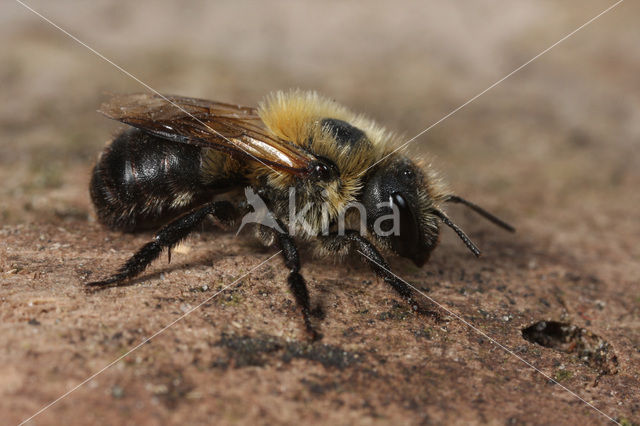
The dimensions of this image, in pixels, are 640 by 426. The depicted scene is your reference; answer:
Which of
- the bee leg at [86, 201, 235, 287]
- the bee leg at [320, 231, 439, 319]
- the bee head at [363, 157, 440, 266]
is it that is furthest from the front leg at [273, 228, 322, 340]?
the bee head at [363, 157, 440, 266]

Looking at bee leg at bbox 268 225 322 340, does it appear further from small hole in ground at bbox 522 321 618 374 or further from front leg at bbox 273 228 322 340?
small hole in ground at bbox 522 321 618 374

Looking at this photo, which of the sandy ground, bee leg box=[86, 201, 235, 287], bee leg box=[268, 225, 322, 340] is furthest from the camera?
bee leg box=[86, 201, 235, 287]

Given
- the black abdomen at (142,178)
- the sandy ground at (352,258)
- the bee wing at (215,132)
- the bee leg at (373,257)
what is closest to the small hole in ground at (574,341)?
the sandy ground at (352,258)

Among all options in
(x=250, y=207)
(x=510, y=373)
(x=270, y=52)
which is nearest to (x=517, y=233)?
(x=510, y=373)

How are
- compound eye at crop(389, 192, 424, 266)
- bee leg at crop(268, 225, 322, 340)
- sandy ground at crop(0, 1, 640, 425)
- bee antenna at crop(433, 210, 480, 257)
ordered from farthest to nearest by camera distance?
bee antenna at crop(433, 210, 480, 257) < compound eye at crop(389, 192, 424, 266) < bee leg at crop(268, 225, 322, 340) < sandy ground at crop(0, 1, 640, 425)

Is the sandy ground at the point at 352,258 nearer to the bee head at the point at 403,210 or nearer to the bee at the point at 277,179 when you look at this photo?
the bee at the point at 277,179

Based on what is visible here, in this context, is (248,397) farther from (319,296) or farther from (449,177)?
(449,177)
